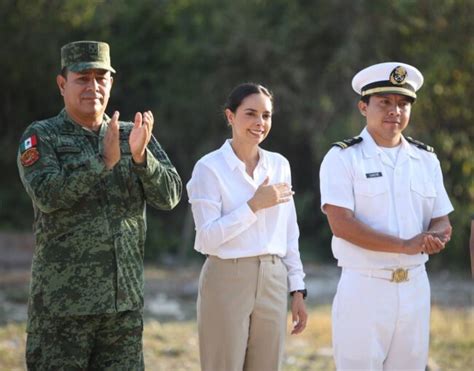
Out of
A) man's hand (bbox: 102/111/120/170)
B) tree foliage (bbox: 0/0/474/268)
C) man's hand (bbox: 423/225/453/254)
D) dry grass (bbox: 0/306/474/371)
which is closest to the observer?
man's hand (bbox: 102/111/120/170)

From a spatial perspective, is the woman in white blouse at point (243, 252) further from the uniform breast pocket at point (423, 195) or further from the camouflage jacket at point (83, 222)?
the uniform breast pocket at point (423, 195)

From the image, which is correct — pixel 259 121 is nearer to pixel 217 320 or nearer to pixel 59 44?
pixel 217 320

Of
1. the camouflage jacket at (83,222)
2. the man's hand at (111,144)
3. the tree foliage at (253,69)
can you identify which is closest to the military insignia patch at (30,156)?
the camouflage jacket at (83,222)

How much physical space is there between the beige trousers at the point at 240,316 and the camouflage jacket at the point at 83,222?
1.27 ft

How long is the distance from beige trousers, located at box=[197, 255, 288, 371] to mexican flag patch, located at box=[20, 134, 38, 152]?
39.1 inches

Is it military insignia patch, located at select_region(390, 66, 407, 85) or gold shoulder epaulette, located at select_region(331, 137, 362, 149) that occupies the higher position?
military insignia patch, located at select_region(390, 66, 407, 85)

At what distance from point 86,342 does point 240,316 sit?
719 millimetres

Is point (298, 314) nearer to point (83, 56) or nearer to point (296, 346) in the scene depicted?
point (83, 56)

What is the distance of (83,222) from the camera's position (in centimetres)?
401

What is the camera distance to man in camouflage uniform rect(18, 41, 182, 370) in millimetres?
3933

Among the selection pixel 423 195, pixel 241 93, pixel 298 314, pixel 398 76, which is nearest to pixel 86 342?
pixel 298 314

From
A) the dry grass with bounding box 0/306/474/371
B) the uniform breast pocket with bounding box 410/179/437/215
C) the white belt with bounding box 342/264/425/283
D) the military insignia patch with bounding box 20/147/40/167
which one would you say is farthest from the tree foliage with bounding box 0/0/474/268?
the military insignia patch with bounding box 20/147/40/167

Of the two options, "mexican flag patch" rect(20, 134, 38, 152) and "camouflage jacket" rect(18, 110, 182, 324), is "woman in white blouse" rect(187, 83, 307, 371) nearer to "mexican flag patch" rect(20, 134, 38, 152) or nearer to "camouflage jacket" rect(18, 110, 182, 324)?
"camouflage jacket" rect(18, 110, 182, 324)

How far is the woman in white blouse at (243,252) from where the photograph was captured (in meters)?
4.29
